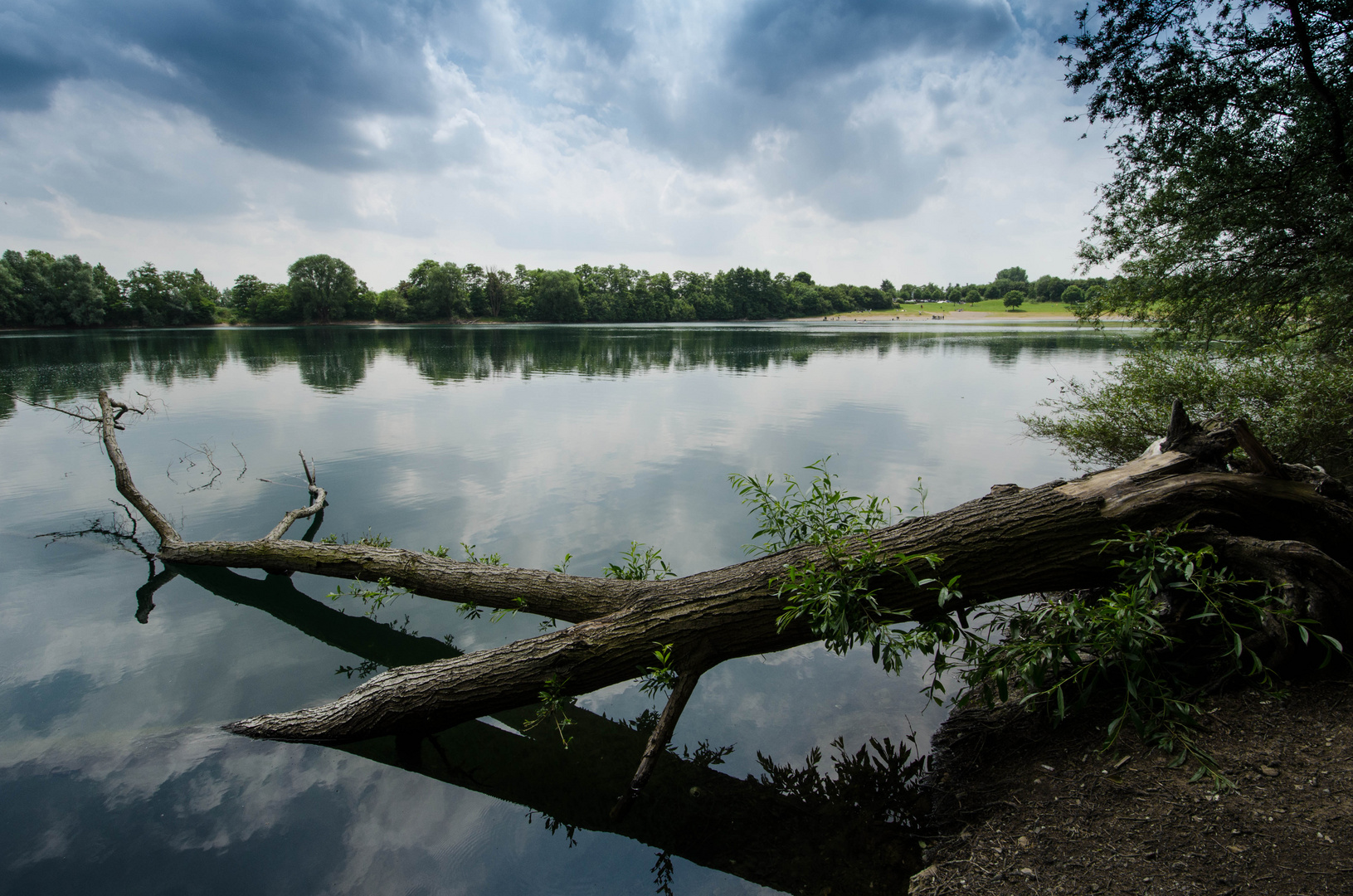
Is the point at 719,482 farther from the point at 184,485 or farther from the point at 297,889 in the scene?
the point at 184,485

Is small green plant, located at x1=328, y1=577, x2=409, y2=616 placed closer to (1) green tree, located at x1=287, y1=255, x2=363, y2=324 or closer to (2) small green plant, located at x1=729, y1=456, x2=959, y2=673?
(2) small green plant, located at x1=729, y1=456, x2=959, y2=673

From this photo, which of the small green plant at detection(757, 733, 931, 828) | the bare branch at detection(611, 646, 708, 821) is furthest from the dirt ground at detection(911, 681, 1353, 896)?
the bare branch at detection(611, 646, 708, 821)

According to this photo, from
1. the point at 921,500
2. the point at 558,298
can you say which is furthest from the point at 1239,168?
the point at 558,298

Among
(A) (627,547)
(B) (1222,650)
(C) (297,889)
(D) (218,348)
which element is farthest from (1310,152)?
(D) (218,348)

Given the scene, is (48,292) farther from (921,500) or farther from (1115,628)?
(1115,628)

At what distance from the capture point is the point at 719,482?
42.6 feet

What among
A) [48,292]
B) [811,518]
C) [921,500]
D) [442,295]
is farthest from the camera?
[442,295]

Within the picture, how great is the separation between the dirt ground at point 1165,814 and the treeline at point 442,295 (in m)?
61.9

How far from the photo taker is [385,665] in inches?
263

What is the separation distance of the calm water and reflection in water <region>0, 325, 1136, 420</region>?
10013 mm

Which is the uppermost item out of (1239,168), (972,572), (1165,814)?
A: (1239,168)

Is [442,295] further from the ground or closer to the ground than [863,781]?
further from the ground

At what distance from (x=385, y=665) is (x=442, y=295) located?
378ft

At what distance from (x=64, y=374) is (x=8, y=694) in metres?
32.6
